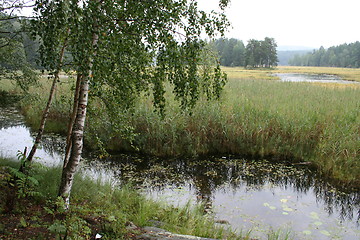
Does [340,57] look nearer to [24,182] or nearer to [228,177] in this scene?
[228,177]

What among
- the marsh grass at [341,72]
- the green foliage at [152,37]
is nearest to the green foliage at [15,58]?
the green foliage at [152,37]

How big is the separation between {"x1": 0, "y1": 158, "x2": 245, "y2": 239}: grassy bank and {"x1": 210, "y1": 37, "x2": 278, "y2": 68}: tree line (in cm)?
8055

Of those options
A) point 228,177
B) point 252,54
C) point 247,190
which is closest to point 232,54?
point 252,54

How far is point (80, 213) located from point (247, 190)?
477 cm

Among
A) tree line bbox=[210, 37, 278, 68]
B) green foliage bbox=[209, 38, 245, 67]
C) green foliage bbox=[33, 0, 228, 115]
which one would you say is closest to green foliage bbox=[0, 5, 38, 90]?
green foliage bbox=[33, 0, 228, 115]

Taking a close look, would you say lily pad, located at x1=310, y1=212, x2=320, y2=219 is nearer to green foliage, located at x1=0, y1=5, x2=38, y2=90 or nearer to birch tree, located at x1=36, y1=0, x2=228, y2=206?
birch tree, located at x1=36, y1=0, x2=228, y2=206

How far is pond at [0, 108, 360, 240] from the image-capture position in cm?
598

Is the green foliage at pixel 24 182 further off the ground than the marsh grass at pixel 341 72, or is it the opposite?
the marsh grass at pixel 341 72

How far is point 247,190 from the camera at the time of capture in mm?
7648

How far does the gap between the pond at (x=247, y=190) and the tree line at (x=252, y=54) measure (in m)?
76.8

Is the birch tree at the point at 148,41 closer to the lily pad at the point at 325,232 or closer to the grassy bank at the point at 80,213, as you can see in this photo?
the grassy bank at the point at 80,213

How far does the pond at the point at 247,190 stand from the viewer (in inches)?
235

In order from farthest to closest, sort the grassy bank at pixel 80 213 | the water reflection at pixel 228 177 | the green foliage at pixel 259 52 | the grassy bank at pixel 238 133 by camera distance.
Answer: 1. the green foliage at pixel 259 52
2. the grassy bank at pixel 238 133
3. the water reflection at pixel 228 177
4. the grassy bank at pixel 80 213

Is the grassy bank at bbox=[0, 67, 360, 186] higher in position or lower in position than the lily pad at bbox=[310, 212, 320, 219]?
higher
